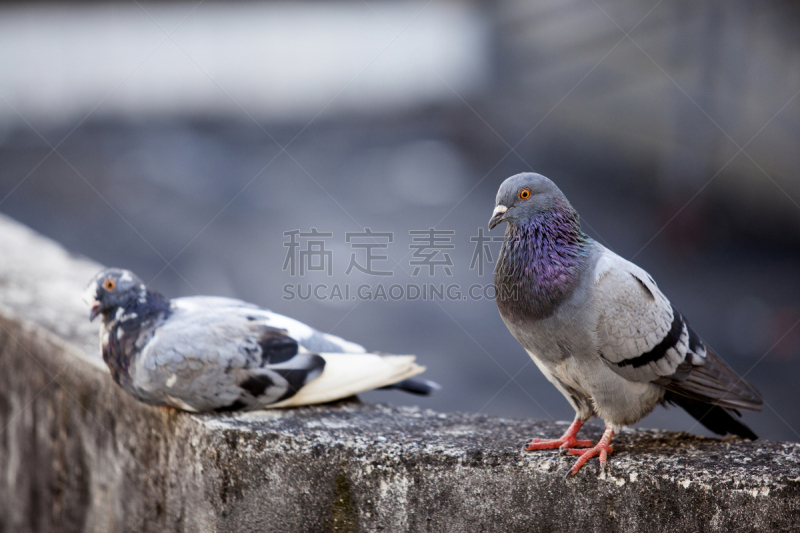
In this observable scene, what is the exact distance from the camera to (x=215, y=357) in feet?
8.59

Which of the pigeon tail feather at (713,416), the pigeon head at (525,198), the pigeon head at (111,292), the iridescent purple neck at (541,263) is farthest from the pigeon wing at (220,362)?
the pigeon tail feather at (713,416)

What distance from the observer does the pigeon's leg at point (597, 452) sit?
7.70 ft

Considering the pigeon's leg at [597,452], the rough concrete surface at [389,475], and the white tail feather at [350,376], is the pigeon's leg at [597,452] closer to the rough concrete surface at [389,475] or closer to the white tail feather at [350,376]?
the rough concrete surface at [389,475]

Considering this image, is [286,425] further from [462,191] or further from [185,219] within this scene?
[462,191]

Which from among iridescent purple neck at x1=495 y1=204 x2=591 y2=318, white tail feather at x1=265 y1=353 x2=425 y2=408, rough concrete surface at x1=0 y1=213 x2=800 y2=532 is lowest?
rough concrete surface at x1=0 y1=213 x2=800 y2=532

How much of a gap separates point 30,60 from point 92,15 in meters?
1.69

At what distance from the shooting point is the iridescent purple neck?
238 cm

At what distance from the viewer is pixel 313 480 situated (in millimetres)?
2432

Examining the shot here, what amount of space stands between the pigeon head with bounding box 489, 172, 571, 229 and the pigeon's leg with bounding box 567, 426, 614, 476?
0.87m

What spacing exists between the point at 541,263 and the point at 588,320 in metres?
0.27

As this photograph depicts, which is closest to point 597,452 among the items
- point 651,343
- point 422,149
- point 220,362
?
point 651,343

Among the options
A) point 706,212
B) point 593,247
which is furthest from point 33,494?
point 706,212

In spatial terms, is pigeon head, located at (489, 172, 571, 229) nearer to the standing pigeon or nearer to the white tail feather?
the standing pigeon

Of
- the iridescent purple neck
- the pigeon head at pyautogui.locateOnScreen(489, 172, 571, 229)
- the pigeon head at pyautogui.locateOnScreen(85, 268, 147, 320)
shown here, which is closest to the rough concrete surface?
the pigeon head at pyautogui.locateOnScreen(85, 268, 147, 320)
